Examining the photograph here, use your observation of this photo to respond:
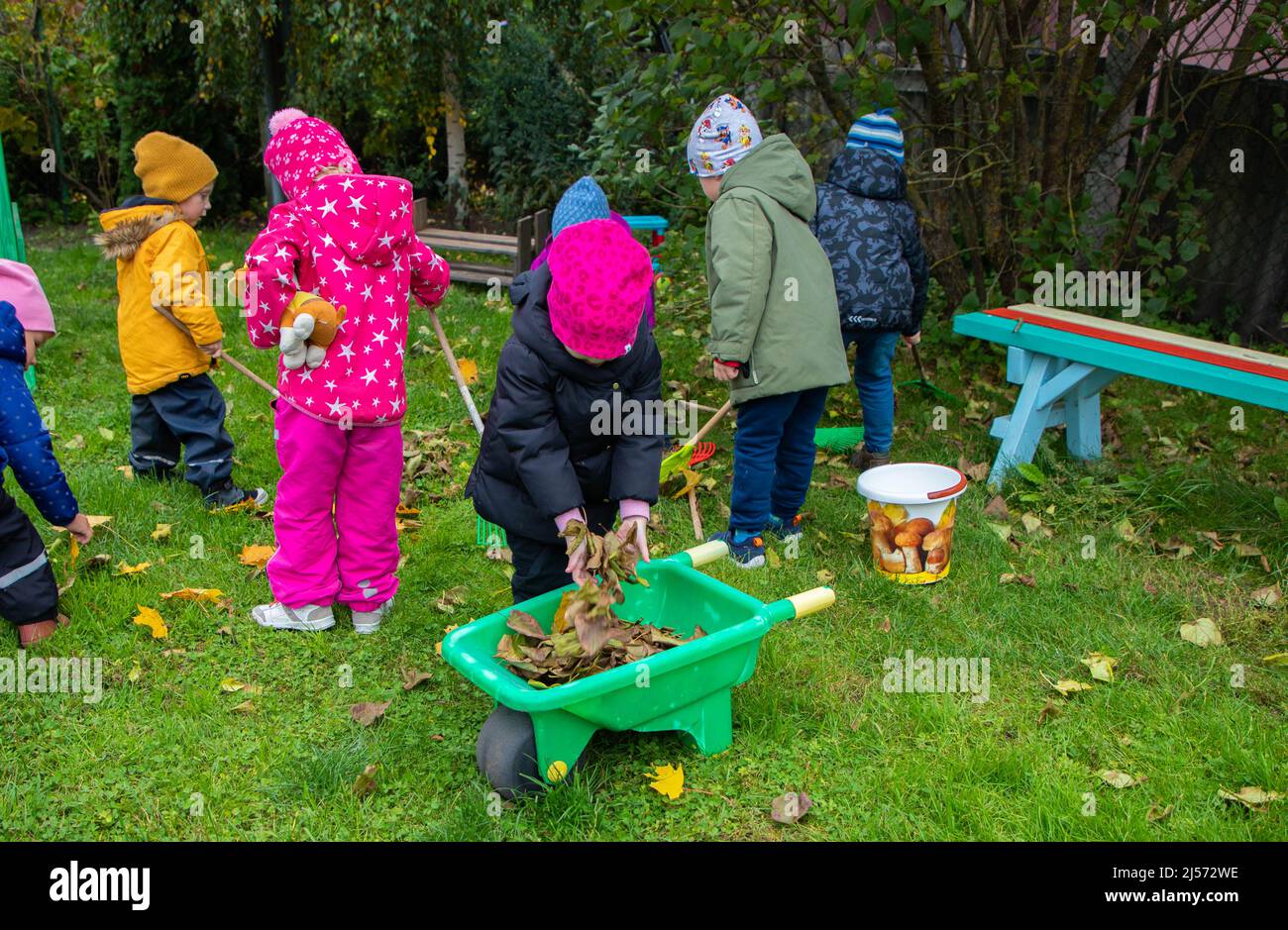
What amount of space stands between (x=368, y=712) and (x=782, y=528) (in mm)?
1959

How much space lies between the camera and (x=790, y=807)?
2.74 m

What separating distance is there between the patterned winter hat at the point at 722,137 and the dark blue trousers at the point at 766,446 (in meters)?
0.91

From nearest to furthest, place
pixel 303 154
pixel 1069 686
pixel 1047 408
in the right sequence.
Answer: pixel 1069 686, pixel 303 154, pixel 1047 408

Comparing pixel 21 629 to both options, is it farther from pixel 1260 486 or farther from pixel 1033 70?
pixel 1033 70

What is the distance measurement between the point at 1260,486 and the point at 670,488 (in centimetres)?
254

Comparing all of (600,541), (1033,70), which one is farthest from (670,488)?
(1033,70)

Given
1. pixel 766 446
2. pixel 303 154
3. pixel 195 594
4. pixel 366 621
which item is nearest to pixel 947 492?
pixel 766 446

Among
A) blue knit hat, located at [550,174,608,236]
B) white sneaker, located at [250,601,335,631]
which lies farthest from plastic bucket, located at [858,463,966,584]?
white sneaker, located at [250,601,335,631]

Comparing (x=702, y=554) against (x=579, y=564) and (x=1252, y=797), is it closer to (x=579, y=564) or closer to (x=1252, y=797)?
(x=579, y=564)

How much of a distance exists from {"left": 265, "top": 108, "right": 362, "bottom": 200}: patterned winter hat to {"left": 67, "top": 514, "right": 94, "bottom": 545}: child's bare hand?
1.31 m

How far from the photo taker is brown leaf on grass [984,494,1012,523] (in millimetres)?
4613

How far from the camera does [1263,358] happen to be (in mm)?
4332

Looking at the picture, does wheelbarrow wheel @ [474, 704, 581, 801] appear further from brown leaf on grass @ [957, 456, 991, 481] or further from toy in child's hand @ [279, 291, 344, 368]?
brown leaf on grass @ [957, 456, 991, 481]

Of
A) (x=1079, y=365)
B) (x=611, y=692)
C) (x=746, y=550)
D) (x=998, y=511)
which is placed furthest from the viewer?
(x=1079, y=365)
